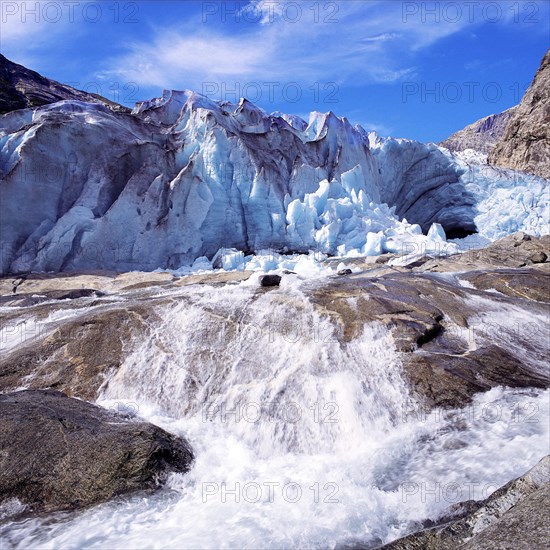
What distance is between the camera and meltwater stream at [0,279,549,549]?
3855 millimetres

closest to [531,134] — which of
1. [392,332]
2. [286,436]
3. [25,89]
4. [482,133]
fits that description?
[392,332]

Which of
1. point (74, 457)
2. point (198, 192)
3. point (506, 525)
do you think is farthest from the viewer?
point (198, 192)

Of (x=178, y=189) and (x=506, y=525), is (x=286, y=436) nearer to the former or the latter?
(x=506, y=525)

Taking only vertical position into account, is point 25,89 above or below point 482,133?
below

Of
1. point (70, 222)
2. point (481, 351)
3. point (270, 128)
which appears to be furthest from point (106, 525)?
point (270, 128)

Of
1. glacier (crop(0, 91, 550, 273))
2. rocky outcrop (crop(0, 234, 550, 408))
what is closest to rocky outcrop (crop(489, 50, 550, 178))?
glacier (crop(0, 91, 550, 273))

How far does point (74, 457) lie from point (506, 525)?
3.66m

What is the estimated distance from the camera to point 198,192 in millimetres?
17766

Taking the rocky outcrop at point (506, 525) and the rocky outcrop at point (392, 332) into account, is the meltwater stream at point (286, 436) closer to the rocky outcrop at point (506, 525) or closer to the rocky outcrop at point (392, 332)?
the rocky outcrop at point (392, 332)

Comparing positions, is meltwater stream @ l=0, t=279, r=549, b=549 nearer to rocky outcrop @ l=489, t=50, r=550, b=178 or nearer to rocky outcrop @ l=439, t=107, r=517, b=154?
rocky outcrop @ l=489, t=50, r=550, b=178

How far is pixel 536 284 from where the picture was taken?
32.9 feet

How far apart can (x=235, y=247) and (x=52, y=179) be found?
700 cm

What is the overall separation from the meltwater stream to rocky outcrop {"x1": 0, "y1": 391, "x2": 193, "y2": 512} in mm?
185

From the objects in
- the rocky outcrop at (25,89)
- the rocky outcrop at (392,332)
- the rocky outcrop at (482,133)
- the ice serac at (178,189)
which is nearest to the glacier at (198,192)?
the ice serac at (178,189)
